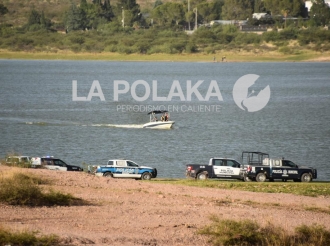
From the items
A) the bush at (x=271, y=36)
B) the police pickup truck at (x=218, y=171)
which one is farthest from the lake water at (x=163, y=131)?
the bush at (x=271, y=36)

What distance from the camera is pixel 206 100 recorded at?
309 ft

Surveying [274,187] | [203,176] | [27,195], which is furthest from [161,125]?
[27,195]

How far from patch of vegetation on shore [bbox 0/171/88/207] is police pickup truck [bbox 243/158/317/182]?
11753mm

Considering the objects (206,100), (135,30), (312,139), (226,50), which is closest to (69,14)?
(135,30)

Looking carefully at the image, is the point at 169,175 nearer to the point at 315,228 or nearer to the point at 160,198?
the point at 160,198

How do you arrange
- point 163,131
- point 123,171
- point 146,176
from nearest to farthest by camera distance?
point 123,171 < point 146,176 < point 163,131

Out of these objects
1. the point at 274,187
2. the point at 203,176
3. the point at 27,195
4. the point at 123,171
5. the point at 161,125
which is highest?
the point at 27,195

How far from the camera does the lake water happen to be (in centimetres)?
4584

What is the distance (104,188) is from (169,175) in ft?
37.5

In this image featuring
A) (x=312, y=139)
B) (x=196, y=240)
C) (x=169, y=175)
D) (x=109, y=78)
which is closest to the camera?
(x=196, y=240)

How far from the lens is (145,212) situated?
22.4m

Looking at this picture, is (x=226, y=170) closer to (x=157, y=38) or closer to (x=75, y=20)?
(x=157, y=38)

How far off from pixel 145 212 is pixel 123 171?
10.8 metres

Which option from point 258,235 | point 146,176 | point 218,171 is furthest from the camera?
point 218,171
